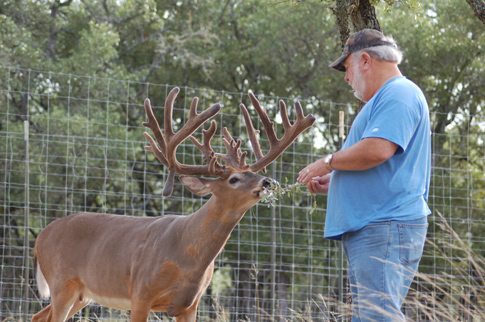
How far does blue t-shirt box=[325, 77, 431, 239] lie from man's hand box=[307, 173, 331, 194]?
423 mm

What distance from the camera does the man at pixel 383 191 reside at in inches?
106

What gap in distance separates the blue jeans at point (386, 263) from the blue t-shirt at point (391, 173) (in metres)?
0.05

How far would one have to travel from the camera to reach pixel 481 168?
13273 millimetres

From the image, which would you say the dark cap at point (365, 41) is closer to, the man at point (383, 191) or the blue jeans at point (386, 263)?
the man at point (383, 191)

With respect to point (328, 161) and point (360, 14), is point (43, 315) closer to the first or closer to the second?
point (328, 161)

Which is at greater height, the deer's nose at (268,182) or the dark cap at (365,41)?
the dark cap at (365,41)

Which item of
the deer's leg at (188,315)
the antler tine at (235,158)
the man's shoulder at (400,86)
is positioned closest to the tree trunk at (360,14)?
the antler tine at (235,158)

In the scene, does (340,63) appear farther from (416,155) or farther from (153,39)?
(153,39)

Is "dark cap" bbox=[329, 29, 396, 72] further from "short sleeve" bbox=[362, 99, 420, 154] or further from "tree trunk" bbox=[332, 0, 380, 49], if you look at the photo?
"tree trunk" bbox=[332, 0, 380, 49]

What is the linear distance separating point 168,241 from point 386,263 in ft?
7.42

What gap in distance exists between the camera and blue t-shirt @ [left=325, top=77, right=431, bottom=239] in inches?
108

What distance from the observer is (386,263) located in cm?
268

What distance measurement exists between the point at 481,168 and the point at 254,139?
9.75 m

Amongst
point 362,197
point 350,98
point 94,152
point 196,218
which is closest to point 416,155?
point 362,197
